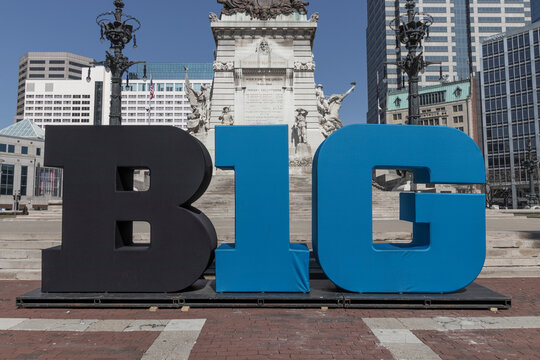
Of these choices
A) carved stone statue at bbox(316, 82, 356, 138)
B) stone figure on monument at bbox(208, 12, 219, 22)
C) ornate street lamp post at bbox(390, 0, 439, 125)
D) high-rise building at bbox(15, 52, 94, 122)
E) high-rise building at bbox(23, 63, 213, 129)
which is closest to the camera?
ornate street lamp post at bbox(390, 0, 439, 125)

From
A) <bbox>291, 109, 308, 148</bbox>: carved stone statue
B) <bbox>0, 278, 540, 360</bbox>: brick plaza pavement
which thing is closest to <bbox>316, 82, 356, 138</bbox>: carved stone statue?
<bbox>291, 109, 308, 148</bbox>: carved stone statue

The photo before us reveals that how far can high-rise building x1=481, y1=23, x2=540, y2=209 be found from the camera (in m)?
72.9

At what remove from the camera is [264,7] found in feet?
103

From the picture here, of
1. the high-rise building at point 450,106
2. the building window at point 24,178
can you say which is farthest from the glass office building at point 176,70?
the building window at point 24,178

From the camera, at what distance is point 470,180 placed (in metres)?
7.33

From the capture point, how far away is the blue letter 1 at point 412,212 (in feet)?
23.9

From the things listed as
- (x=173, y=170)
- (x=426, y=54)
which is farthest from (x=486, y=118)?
(x=173, y=170)

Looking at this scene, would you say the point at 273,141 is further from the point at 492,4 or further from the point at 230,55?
the point at 492,4

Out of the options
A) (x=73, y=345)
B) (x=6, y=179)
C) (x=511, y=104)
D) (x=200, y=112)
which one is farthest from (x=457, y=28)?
(x=73, y=345)

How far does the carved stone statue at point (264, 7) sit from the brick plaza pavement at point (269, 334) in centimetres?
2918

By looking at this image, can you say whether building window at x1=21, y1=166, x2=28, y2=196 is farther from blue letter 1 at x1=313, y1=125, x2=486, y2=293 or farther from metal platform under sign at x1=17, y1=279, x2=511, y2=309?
blue letter 1 at x1=313, y1=125, x2=486, y2=293

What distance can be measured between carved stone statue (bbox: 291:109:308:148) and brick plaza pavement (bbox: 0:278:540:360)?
77.1ft

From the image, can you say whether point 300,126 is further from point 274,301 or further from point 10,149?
point 10,149

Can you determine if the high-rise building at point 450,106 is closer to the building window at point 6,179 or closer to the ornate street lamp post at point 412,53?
the ornate street lamp post at point 412,53
